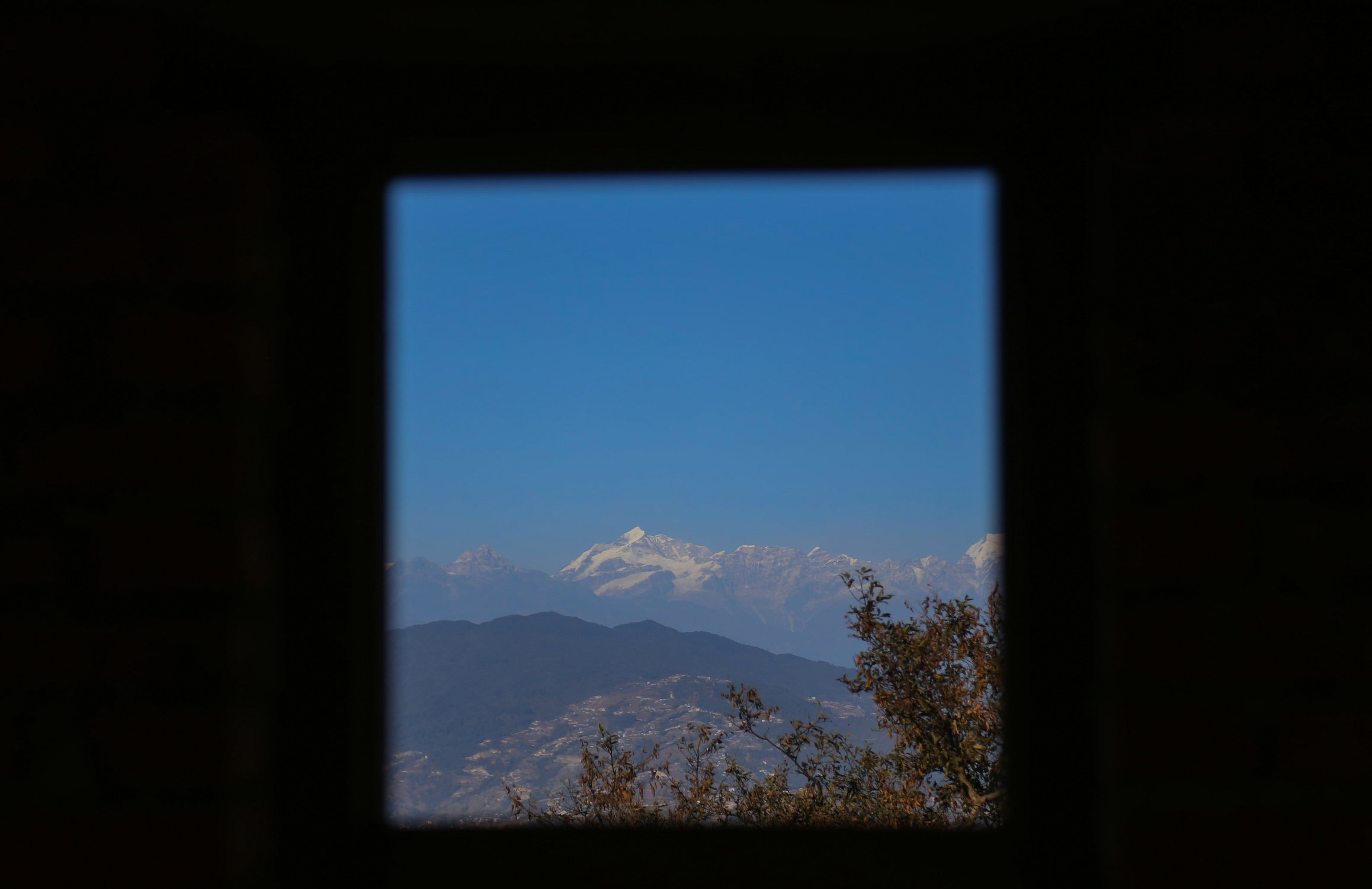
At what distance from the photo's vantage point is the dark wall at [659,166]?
2.00 feet

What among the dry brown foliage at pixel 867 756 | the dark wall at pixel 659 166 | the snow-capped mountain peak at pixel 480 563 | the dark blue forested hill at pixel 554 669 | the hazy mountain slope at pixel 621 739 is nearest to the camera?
the dark wall at pixel 659 166

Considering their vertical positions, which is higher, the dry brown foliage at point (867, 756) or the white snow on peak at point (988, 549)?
the white snow on peak at point (988, 549)

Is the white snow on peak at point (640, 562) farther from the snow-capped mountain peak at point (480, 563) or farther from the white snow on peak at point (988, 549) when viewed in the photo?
the white snow on peak at point (988, 549)

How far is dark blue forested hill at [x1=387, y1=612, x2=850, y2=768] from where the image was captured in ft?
8.21

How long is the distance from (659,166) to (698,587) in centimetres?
455

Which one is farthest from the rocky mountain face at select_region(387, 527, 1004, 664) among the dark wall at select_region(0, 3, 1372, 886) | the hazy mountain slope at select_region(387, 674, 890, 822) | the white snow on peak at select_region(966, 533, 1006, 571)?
the hazy mountain slope at select_region(387, 674, 890, 822)

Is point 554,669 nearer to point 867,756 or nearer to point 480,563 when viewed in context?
point 480,563

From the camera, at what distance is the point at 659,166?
77cm

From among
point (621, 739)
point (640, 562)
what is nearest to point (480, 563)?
point (640, 562)

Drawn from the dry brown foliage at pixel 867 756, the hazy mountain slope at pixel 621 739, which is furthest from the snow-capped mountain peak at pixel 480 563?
the dry brown foliage at pixel 867 756

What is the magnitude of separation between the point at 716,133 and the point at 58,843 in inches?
35.2

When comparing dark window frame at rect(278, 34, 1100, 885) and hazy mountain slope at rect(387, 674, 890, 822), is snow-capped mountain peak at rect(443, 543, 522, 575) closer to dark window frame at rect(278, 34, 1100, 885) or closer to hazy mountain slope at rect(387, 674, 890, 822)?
hazy mountain slope at rect(387, 674, 890, 822)

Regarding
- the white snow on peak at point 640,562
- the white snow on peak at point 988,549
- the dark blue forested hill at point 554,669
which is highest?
the white snow on peak at point 988,549

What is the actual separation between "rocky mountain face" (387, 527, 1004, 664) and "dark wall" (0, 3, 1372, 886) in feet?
0.56
